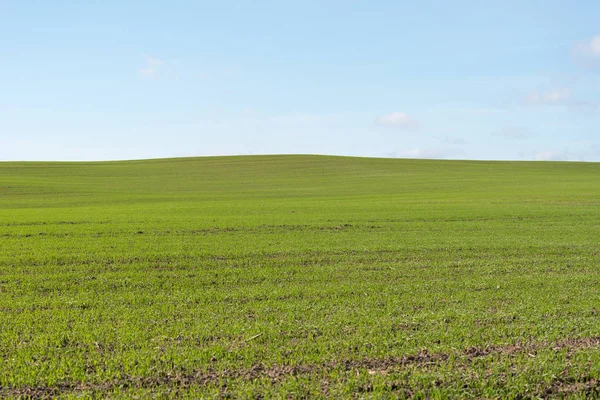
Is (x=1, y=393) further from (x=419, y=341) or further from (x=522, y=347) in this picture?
(x=522, y=347)

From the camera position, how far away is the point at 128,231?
20531 millimetres

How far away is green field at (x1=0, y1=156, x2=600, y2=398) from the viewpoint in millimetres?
6766

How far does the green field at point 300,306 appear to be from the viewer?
22.2ft

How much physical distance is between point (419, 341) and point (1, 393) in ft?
17.0

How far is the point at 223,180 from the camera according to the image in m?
58.4

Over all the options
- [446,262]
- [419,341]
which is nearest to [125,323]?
[419,341]

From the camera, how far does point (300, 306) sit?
10039 millimetres

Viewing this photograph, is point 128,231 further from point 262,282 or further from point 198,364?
point 198,364

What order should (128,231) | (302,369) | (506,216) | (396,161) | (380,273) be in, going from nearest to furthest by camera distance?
(302,369), (380,273), (128,231), (506,216), (396,161)

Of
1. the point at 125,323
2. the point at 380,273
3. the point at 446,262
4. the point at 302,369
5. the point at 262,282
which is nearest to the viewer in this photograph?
the point at 302,369

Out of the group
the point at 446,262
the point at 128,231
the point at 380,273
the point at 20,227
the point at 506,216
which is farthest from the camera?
the point at 506,216

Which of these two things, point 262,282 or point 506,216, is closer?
point 262,282

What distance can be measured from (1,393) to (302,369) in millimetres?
3389

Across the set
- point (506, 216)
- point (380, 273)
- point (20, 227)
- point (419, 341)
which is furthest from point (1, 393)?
point (506, 216)
